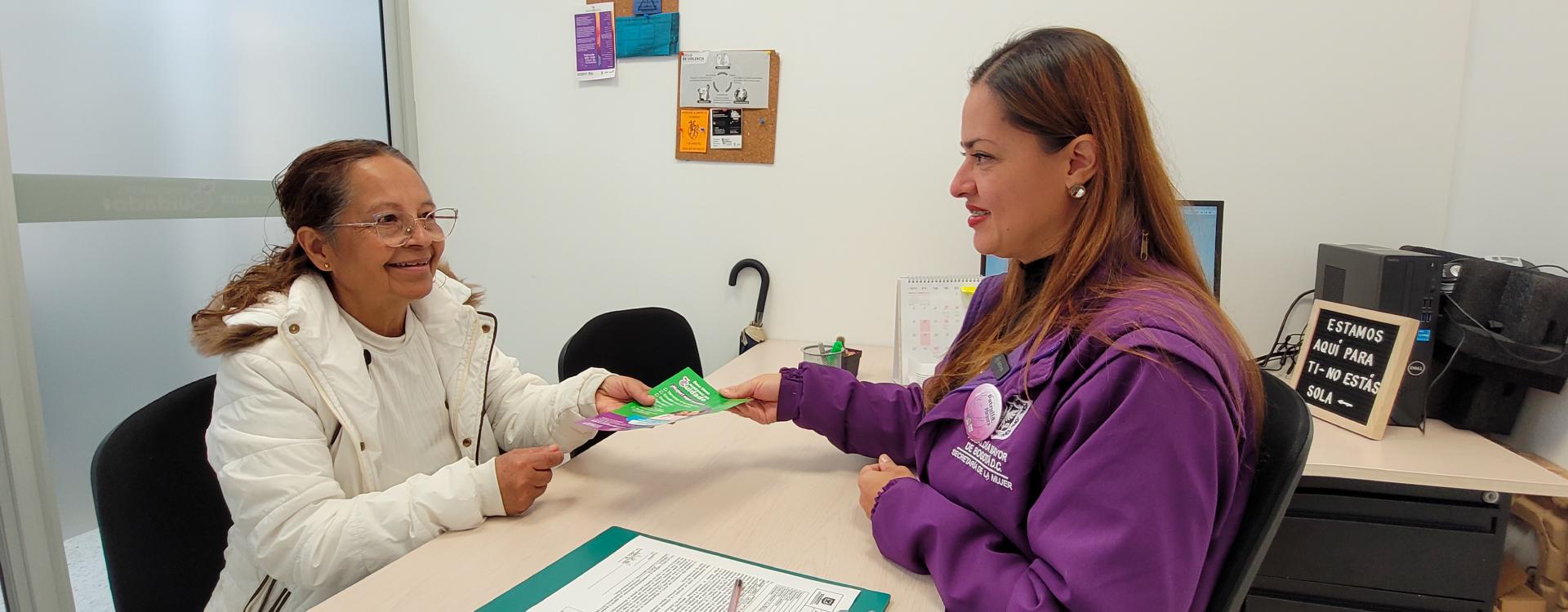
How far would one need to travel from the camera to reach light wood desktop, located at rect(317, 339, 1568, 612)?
927 millimetres

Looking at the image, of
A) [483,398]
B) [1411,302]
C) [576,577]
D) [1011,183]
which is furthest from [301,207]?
[1411,302]

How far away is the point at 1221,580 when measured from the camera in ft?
2.65

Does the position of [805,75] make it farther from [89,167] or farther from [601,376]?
[89,167]

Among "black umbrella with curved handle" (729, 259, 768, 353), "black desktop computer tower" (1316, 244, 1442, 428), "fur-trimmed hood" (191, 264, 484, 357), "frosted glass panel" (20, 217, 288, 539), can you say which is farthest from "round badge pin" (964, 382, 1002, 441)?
"frosted glass panel" (20, 217, 288, 539)

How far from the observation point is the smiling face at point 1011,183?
94 centimetres

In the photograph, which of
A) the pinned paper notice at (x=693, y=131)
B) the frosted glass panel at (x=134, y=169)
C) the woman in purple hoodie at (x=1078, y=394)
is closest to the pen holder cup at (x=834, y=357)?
the woman in purple hoodie at (x=1078, y=394)

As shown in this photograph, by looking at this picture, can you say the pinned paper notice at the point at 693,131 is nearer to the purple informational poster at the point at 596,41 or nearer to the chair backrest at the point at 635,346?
the purple informational poster at the point at 596,41

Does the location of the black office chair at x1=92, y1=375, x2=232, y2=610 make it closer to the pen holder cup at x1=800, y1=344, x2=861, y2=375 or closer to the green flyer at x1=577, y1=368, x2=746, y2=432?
the green flyer at x1=577, y1=368, x2=746, y2=432

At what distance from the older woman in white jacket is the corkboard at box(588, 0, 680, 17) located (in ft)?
4.48

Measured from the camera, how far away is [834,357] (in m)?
1.89

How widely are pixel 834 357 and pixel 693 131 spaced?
101cm

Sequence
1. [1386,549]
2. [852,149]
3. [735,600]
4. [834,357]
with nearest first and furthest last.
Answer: [735,600], [1386,549], [834,357], [852,149]

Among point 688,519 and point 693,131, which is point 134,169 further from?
point 688,519

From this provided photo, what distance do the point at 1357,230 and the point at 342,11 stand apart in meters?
3.24
